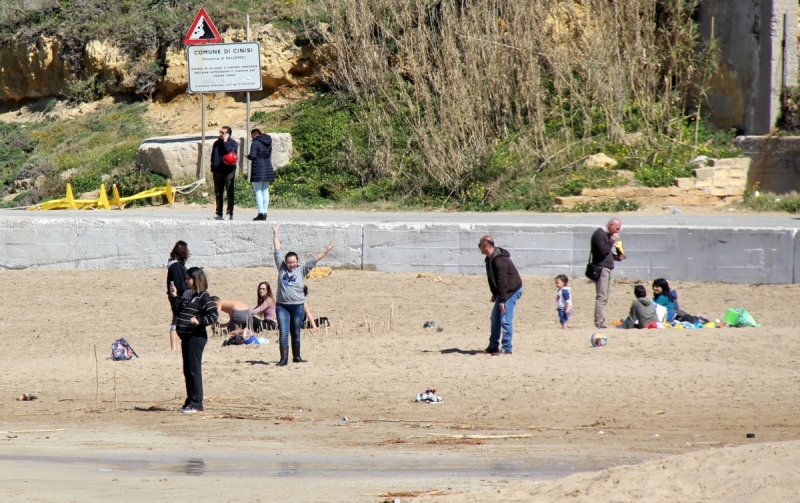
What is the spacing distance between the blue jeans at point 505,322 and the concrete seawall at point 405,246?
13.7 ft

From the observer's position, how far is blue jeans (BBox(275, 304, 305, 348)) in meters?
10.8

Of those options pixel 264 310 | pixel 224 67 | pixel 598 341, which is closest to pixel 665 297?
pixel 598 341

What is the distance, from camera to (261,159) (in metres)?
16.4

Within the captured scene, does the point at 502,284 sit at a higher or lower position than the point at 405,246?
higher

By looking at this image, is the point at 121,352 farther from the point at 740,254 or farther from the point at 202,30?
the point at 202,30

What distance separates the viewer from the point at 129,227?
16547mm

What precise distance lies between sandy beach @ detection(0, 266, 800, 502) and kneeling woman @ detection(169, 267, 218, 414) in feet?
0.73

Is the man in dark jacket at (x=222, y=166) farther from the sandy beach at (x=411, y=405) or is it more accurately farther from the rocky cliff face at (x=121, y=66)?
the rocky cliff face at (x=121, y=66)

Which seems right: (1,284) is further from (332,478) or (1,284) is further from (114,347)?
(332,478)

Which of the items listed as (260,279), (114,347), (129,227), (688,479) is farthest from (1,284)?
(688,479)

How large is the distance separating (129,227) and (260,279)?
8.62 ft

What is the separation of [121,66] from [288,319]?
17.7 m

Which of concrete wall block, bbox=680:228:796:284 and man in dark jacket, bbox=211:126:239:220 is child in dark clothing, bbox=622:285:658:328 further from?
man in dark jacket, bbox=211:126:239:220

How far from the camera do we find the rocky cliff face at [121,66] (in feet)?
80.7
